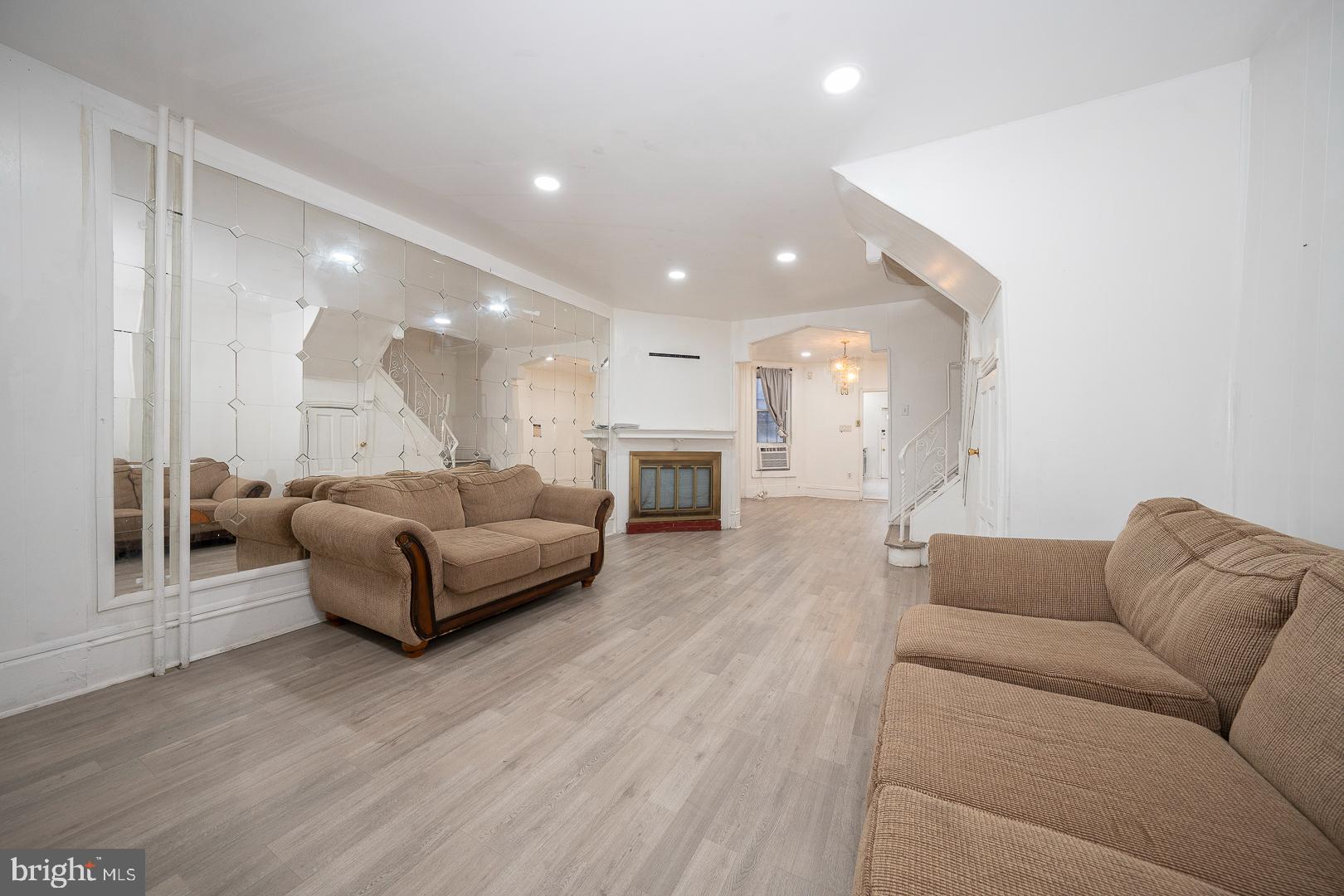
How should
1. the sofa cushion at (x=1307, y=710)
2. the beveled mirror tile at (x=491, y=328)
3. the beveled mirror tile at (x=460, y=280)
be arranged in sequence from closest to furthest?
the sofa cushion at (x=1307, y=710) → the beveled mirror tile at (x=460, y=280) → the beveled mirror tile at (x=491, y=328)

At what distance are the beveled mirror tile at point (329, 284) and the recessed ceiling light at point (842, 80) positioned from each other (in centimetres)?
290

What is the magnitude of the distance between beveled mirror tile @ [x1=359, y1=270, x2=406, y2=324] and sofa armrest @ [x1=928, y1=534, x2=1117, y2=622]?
348 cm

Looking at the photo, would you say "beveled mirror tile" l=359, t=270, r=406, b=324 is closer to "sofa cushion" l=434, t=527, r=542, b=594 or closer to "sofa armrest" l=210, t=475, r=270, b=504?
"sofa armrest" l=210, t=475, r=270, b=504

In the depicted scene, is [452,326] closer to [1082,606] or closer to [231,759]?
[231,759]

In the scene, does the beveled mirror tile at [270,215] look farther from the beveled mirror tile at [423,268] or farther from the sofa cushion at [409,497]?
the sofa cushion at [409,497]

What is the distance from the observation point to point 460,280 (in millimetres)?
3822

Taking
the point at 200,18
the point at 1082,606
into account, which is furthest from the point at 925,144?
the point at 200,18

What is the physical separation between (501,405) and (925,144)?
3.43m

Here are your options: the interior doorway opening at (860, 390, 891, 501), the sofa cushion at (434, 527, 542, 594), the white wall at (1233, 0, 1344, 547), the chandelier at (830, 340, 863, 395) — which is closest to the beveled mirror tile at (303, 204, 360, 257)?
the sofa cushion at (434, 527, 542, 594)

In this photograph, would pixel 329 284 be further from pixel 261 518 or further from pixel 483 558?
pixel 483 558

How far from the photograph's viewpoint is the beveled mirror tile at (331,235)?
2.92 m

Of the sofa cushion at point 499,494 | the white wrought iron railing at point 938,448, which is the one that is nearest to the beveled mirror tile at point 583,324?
the sofa cushion at point 499,494

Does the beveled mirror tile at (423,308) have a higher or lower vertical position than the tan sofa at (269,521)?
higher

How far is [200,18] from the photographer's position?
1.82m
